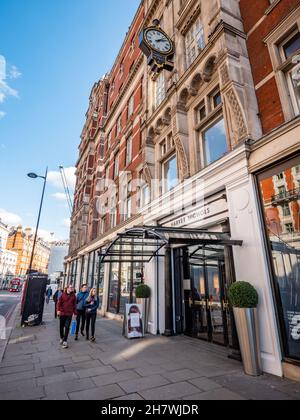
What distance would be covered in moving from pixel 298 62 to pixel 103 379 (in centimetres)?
880

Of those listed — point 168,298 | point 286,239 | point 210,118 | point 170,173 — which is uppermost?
point 210,118

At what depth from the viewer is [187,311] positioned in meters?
9.28

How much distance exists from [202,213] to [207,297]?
294cm

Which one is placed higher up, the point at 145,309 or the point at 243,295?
the point at 243,295

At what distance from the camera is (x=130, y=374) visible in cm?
502

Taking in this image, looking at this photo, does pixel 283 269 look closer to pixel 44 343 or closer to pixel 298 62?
pixel 298 62

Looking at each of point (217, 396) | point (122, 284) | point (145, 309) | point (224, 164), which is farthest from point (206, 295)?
point (122, 284)

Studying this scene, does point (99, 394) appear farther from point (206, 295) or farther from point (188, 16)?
point (188, 16)

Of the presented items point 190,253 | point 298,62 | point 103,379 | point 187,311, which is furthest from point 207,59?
point 103,379

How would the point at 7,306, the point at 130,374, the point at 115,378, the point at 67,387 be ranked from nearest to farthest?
the point at 67,387
the point at 115,378
the point at 130,374
the point at 7,306

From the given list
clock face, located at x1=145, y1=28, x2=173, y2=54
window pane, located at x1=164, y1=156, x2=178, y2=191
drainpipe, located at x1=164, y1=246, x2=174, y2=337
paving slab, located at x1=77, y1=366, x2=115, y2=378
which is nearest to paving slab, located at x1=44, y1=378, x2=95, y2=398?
paving slab, located at x1=77, y1=366, x2=115, y2=378

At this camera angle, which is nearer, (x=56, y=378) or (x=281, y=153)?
(x=56, y=378)

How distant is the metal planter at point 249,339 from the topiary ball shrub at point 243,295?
0.39 ft

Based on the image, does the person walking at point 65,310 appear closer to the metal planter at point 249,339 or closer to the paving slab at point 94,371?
the paving slab at point 94,371
